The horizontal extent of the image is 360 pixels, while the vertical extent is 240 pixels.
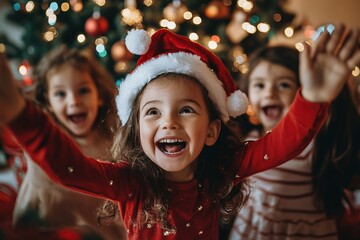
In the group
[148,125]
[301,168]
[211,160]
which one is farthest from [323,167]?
[148,125]

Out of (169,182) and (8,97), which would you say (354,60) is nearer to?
(169,182)

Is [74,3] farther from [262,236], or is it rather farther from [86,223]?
[262,236]

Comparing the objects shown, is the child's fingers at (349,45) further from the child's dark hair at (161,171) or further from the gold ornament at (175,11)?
the gold ornament at (175,11)

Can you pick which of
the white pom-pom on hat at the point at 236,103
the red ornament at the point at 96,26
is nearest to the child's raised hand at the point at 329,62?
the white pom-pom on hat at the point at 236,103

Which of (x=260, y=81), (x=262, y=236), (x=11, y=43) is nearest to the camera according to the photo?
(x=262, y=236)

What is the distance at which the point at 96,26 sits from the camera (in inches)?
84.3

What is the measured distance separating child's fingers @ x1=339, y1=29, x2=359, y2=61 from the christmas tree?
4.50 ft

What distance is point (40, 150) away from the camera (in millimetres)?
770

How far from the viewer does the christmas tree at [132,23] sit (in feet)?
7.21

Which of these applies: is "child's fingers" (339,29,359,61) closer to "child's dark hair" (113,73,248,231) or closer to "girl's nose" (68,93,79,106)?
"child's dark hair" (113,73,248,231)

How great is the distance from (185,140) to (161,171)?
0.12 metres

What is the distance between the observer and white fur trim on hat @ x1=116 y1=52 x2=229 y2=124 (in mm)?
997

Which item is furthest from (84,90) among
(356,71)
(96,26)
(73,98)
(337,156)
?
(356,71)

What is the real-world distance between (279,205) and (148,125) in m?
0.68
